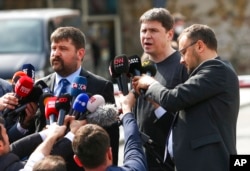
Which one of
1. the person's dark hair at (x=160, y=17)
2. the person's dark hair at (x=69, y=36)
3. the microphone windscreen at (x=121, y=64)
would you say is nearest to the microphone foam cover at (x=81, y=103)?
the microphone windscreen at (x=121, y=64)

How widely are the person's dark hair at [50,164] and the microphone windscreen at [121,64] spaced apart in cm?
108

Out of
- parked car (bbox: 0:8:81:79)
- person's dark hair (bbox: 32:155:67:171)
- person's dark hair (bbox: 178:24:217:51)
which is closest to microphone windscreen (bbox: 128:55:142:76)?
person's dark hair (bbox: 178:24:217:51)

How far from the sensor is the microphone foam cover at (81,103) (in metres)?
5.64

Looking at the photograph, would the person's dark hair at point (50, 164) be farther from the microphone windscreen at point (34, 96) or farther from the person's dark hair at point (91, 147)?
the microphone windscreen at point (34, 96)

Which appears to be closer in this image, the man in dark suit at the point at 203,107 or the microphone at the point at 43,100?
the man in dark suit at the point at 203,107

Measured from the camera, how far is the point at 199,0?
23.4 meters

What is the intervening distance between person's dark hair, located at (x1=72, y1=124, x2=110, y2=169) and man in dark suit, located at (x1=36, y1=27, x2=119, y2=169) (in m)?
1.17

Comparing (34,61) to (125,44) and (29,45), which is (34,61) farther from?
(125,44)

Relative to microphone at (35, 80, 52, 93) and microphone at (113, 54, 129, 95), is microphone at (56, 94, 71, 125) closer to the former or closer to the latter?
microphone at (113, 54, 129, 95)

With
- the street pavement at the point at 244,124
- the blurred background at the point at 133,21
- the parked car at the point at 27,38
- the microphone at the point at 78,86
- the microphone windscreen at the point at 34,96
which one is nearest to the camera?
the microphone at the point at 78,86

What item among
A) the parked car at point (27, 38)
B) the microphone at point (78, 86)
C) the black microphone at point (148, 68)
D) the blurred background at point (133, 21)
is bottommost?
the microphone at point (78, 86)

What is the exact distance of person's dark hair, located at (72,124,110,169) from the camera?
16.4 ft

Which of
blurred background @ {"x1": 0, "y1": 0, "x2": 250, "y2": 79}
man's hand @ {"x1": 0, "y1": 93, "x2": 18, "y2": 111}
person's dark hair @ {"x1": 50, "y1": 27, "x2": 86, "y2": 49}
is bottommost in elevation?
man's hand @ {"x1": 0, "y1": 93, "x2": 18, "y2": 111}

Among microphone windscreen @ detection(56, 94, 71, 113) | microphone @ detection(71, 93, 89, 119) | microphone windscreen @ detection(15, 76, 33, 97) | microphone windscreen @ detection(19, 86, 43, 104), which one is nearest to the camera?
microphone @ detection(71, 93, 89, 119)
